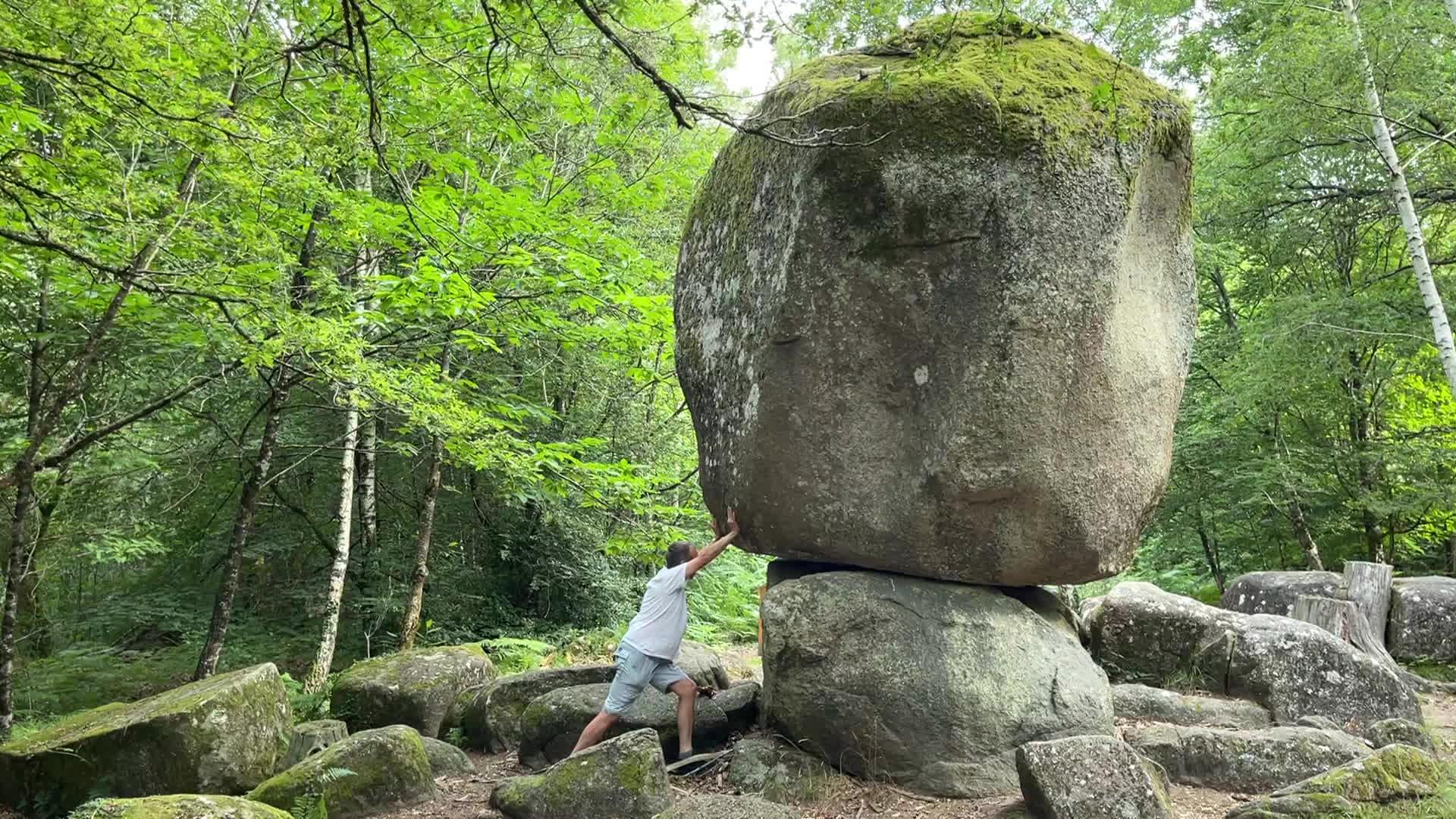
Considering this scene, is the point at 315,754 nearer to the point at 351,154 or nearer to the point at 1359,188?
the point at 351,154

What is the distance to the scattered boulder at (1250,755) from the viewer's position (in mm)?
5301

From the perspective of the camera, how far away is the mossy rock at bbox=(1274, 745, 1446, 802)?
436 cm

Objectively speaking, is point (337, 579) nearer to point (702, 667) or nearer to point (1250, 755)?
point (702, 667)

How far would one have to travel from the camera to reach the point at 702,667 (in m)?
7.95

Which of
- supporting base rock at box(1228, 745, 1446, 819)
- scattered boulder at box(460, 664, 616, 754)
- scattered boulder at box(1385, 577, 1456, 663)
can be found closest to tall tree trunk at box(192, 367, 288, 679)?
scattered boulder at box(460, 664, 616, 754)

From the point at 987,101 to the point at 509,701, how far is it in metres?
6.15

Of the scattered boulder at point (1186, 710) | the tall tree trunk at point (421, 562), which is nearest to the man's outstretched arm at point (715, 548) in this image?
the scattered boulder at point (1186, 710)

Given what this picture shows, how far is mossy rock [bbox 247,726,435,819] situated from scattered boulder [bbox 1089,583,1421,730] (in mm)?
6176

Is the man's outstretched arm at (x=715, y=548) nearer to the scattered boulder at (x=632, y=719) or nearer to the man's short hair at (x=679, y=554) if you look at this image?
the man's short hair at (x=679, y=554)

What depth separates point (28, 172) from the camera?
6.21 metres

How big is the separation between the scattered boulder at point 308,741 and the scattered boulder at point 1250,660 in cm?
682

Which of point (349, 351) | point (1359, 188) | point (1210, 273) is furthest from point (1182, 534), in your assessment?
point (349, 351)

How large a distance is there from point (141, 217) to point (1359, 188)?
52.4 feet

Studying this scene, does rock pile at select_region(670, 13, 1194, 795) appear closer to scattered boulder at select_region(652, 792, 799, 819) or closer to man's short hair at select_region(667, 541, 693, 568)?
man's short hair at select_region(667, 541, 693, 568)
